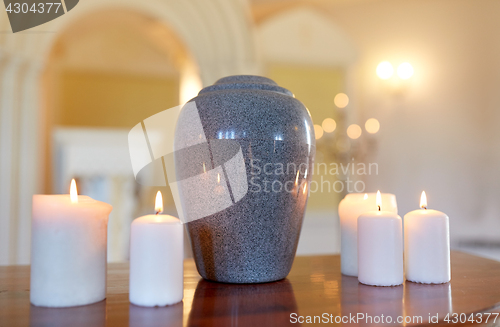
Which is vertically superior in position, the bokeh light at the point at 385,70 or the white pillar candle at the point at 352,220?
the bokeh light at the point at 385,70

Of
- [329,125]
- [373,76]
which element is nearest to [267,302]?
[329,125]

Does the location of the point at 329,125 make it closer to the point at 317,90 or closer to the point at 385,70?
the point at 317,90

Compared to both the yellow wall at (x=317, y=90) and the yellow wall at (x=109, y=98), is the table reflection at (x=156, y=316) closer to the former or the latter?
the yellow wall at (x=317, y=90)

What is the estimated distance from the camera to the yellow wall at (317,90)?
3.13 meters

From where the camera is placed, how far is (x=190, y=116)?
2.00 ft

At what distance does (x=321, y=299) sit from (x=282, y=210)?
148 millimetres

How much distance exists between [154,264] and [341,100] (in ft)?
9.71

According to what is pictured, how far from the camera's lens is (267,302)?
50 centimetres

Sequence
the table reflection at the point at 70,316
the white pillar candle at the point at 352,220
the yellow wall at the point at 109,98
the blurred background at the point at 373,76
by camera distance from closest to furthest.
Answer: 1. the table reflection at the point at 70,316
2. the white pillar candle at the point at 352,220
3. the blurred background at the point at 373,76
4. the yellow wall at the point at 109,98

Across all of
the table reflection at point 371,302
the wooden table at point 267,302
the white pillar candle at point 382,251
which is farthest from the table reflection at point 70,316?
the white pillar candle at point 382,251

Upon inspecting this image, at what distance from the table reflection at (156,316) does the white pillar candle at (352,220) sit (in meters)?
0.31

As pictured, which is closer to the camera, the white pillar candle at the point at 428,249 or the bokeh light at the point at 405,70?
the white pillar candle at the point at 428,249

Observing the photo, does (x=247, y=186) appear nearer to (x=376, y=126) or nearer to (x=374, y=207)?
(x=374, y=207)

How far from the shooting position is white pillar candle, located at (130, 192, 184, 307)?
48 centimetres
